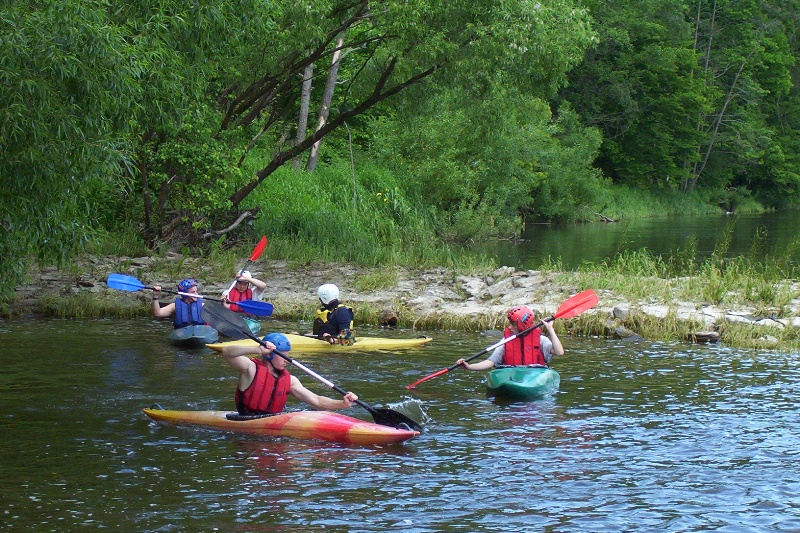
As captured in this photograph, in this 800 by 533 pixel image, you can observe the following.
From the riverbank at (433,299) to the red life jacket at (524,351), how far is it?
152 inches

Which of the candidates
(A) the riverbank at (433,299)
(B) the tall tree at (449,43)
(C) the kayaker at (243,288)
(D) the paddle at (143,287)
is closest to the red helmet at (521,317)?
(D) the paddle at (143,287)

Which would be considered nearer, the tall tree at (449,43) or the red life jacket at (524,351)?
the red life jacket at (524,351)

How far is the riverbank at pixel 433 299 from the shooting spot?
45.1 ft

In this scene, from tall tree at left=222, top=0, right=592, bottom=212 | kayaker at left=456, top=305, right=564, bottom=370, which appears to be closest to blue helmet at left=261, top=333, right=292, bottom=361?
kayaker at left=456, top=305, right=564, bottom=370

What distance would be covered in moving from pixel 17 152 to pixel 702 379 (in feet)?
24.5

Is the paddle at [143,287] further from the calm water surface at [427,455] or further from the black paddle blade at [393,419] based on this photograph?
the black paddle blade at [393,419]

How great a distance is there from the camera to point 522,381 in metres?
9.91

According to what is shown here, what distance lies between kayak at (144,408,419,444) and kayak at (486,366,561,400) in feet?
6.18

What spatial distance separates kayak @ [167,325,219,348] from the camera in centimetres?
1274

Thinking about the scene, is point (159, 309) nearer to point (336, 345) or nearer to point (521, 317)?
point (336, 345)

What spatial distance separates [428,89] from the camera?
1958cm

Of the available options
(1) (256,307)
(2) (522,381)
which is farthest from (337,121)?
(2) (522,381)

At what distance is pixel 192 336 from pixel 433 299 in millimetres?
4698

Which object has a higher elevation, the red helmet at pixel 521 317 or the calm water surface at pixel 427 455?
the red helmet at pixel 521 317
